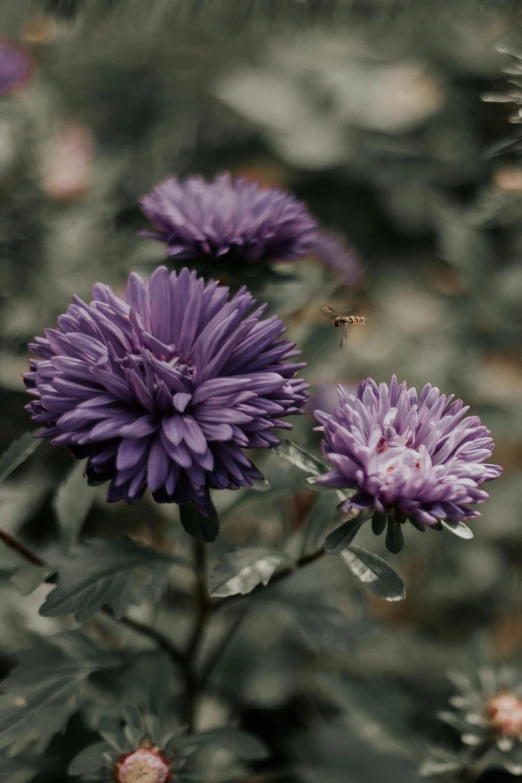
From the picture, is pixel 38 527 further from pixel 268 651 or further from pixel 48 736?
pixel 48 736

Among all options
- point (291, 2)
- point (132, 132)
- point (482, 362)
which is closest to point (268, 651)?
point (482, 362)

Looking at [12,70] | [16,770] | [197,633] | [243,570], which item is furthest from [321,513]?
[12,70]

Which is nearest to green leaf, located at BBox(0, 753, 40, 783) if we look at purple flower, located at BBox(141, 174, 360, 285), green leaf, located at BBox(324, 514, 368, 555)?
green leaf, located at BBox(324, 514, 368, 555)

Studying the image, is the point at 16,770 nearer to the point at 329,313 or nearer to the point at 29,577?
the point at 29,577

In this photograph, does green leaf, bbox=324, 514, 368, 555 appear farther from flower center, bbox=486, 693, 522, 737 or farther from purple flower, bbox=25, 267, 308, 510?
flower center, bbox=486, 693, 522, 737

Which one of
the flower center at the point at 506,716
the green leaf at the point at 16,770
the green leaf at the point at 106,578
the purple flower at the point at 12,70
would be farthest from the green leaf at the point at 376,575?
the purple flower at the point at 12,70
